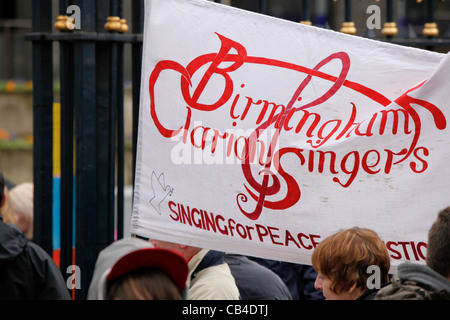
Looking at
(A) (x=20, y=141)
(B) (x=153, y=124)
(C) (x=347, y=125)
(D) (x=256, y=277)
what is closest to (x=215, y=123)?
(B) (x=153, y=124)

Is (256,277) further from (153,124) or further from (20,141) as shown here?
Result: (20,141)

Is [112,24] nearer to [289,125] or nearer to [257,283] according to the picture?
[289,125]

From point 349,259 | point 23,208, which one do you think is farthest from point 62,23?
point 23,208

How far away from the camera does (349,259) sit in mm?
3326

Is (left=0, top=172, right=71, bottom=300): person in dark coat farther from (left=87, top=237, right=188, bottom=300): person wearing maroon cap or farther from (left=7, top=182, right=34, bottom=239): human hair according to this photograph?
(left=7, top=182, right=34, bottom=239): human hair

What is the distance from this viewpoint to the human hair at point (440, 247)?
2938mm

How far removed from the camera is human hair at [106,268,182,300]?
255 centimetres

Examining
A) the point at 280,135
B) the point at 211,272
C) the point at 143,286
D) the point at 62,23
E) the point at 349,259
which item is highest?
the point at 62,23

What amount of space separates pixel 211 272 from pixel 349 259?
0.75 metres

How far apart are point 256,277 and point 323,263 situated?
0.98 metres

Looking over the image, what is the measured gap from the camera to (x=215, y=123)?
12.9 feet

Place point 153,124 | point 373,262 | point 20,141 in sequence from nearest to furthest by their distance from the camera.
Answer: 1. point 373,262
2. point 153,124
3. point 20,141

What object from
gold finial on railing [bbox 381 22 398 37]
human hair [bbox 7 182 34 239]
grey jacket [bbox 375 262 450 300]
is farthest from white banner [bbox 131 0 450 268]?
human hair [bbox 7 182 34 239]
